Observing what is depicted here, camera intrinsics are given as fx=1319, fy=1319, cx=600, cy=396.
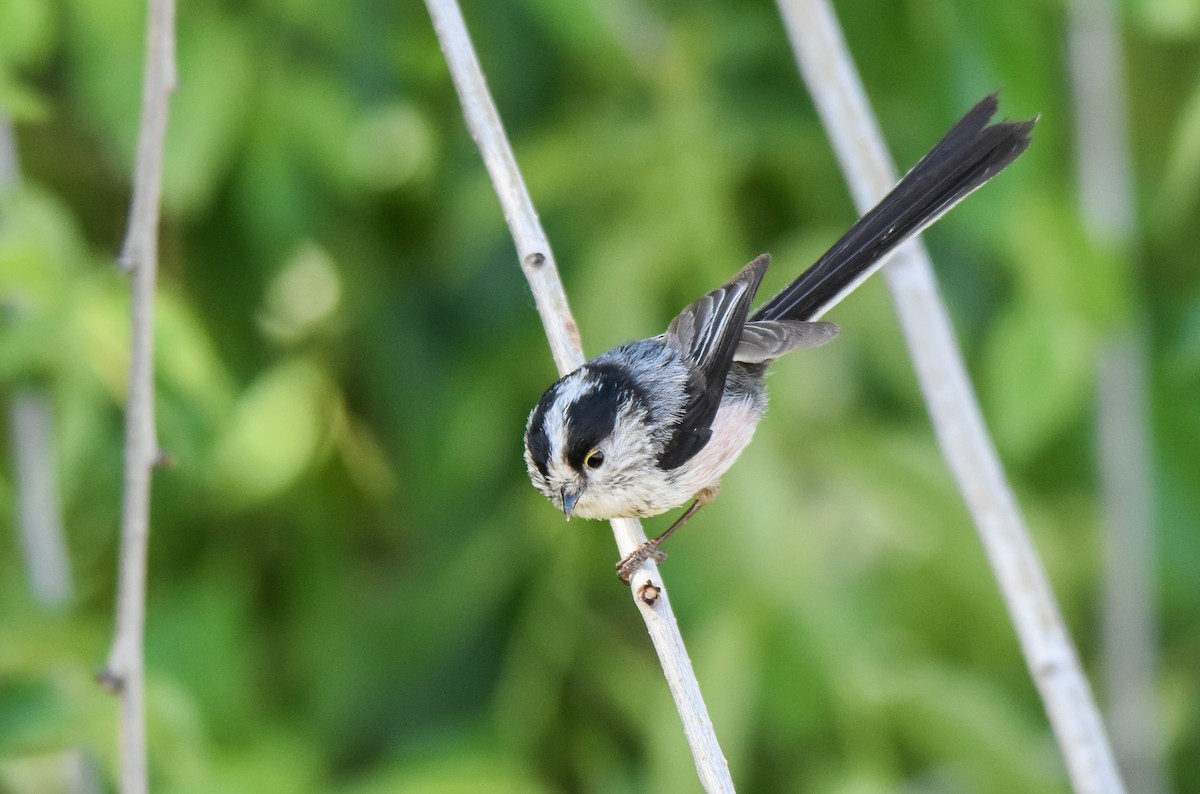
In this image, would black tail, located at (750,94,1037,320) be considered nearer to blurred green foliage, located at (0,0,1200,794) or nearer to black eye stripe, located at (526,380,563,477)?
Result: blurred green foliage, located at (0,0,1200,794)

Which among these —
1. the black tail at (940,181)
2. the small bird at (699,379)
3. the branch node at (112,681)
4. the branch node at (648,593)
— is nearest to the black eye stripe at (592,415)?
the small bird at (699,379)

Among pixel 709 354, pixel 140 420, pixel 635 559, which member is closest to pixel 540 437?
pixel 635 559

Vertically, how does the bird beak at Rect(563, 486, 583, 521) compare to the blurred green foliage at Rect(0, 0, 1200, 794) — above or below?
below

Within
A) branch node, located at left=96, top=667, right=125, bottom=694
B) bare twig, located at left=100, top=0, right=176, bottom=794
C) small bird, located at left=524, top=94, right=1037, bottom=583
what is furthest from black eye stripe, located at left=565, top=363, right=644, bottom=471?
branch node, located at left=96, top=667, right=125, bottom=694

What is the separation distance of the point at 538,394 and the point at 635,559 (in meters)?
1.09

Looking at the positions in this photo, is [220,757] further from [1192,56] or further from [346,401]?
[1192,56]

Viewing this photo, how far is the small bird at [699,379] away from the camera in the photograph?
2400mm

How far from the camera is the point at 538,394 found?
350 centimetres

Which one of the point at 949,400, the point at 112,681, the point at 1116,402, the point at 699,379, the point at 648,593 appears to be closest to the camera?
the point at 112,681

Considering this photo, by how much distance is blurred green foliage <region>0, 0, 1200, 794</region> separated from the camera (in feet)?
9.29

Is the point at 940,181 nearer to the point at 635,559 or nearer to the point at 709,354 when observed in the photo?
the point at 709,354

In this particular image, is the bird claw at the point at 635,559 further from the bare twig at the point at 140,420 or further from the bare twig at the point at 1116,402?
the bare twig at the point at 1116,402

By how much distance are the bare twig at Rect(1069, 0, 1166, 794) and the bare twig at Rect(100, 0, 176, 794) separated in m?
1.94

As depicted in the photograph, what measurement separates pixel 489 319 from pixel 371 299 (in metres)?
0.33
